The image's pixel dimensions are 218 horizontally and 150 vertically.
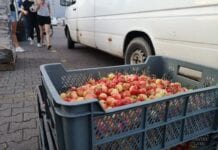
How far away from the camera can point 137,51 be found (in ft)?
13.2

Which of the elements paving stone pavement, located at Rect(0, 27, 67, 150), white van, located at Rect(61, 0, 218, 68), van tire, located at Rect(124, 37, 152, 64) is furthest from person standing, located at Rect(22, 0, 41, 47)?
van tire, located at Rect(124, 37, 152, 64)

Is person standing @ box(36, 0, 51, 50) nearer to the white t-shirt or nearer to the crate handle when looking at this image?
the white t-shirt

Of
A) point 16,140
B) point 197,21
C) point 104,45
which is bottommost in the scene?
point 16,140

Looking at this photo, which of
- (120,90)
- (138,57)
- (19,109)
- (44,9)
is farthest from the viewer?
(44,9)

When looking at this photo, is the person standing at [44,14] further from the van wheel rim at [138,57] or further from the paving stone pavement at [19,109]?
the van wheel rim at [138,57]

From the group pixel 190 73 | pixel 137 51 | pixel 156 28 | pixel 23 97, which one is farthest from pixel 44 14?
pixel 190 73

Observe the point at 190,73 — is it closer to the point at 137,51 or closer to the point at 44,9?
the point at 137,51

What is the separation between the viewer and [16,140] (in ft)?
8.80

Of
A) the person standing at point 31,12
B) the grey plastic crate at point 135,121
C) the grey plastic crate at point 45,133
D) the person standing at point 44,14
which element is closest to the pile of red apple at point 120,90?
the grey plastic crate at point 45,133

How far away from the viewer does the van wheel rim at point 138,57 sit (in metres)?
3.95

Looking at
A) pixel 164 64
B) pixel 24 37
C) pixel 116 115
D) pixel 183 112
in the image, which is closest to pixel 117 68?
pixel 164 64

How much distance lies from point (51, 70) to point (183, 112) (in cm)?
106

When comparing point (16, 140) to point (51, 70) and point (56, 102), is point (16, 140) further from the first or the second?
point (56, 102)

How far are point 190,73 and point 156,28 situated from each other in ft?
4.38
